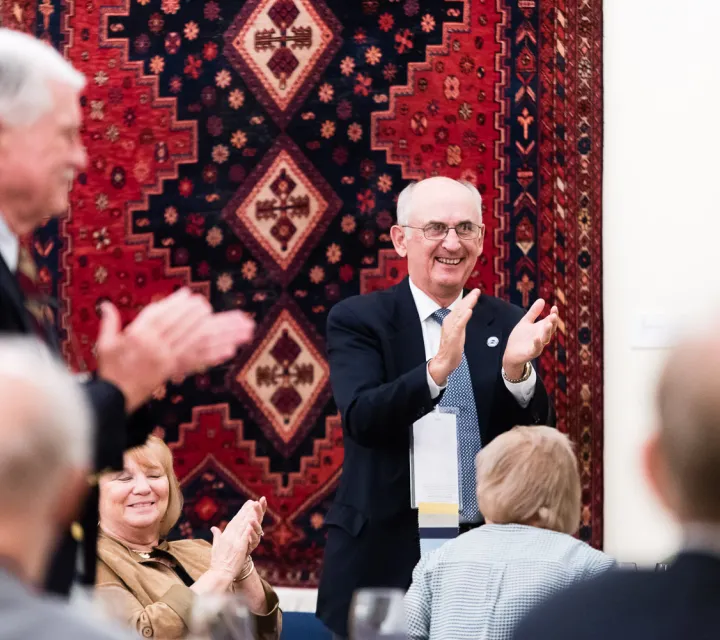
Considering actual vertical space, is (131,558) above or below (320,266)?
below

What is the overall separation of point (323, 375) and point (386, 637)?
2739mm

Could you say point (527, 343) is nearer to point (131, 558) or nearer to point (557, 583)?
point (557, 583)

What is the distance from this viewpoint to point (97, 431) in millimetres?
1504

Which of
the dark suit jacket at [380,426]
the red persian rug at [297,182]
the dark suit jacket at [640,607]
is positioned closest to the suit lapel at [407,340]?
the dark suit jacket at [380,426]

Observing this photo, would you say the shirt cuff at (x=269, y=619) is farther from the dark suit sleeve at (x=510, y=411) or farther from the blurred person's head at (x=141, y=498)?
the dark suit sleeve at (x=510, y=411)

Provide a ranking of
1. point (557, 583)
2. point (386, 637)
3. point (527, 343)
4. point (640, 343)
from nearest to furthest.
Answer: point (386, 637) < point (557, 583) < point (527, 343) < point (640, 343)

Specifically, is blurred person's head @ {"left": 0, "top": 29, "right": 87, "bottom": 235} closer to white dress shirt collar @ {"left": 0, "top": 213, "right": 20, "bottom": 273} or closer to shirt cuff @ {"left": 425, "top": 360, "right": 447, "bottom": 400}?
white dress shirt collar @ {"left": 0, "top": 213, "right": 20, "bottom": 273}

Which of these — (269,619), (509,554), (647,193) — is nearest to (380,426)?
(269,619)

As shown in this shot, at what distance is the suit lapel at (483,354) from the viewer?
9.12 feet

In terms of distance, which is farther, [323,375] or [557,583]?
[323,375]

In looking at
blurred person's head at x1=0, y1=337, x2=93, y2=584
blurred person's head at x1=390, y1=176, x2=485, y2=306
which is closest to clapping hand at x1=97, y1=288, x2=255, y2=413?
blurred person's head at x1=0, y1=337, x2=93, y2=584

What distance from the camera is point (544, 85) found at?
3.98 meters

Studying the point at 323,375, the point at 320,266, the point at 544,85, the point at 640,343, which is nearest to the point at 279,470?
the point at 323,375

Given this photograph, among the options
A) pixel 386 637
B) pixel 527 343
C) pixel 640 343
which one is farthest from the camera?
pixel 640 343
